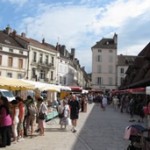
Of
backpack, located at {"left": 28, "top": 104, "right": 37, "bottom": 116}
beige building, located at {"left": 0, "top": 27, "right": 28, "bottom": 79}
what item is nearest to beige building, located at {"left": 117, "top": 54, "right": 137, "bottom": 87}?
beige building, located at {"left": 0, "top": 27, "right": 28, "bottom": 79}

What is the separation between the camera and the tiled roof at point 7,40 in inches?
2386

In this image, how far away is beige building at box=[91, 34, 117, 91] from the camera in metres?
96.1

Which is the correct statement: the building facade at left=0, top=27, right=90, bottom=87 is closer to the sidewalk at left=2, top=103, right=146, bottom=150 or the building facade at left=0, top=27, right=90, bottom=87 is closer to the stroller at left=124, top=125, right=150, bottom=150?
the sidewalk at left=2, top=103, right=146, bottom=150

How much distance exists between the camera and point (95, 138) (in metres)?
15.4

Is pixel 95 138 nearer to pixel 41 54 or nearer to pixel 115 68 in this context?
pixel 41 54

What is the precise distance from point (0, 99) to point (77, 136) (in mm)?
4683

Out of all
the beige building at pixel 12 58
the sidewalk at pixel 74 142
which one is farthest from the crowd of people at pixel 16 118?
the beige building at pixel 12 58

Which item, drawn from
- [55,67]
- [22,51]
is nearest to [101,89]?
[55,67]

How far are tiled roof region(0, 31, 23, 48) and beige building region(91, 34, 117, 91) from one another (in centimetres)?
3536

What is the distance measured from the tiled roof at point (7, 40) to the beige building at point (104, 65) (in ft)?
116

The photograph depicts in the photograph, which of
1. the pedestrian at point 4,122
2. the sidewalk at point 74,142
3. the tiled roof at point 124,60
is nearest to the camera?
the pedestrian at point 4,122

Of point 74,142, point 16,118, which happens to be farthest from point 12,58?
point 16,118

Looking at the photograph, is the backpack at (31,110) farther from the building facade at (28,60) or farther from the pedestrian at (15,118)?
the building facade at (28,60)

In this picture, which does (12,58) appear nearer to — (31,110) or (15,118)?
(31,110)
